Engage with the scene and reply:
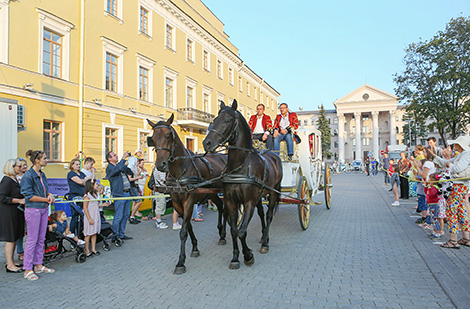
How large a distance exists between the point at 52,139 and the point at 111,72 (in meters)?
5.58

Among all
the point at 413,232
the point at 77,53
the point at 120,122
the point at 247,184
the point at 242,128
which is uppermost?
the point at 77,53

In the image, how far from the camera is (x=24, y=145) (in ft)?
43.8

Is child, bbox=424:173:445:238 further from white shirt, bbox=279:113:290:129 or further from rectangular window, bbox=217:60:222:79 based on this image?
rectangular window, bbox=217:60:222:79

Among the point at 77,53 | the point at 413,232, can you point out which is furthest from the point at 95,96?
the point at 413,232

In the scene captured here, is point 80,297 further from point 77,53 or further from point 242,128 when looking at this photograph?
point 77,53

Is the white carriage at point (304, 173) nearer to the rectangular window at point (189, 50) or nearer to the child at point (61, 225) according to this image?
the child at point (61, 225)

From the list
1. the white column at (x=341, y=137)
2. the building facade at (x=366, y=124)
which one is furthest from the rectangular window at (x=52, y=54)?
the white column at (x=341, y=137)

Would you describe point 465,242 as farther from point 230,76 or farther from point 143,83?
point 230,76

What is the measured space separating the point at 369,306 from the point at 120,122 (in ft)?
57.5

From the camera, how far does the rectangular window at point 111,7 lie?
1802 centimetres

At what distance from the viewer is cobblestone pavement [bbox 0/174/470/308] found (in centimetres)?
393

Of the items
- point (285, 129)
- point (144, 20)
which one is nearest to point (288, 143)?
point (285, 129)

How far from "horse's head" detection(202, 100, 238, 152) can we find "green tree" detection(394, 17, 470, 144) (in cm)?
2583

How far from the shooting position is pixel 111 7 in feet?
60.2
